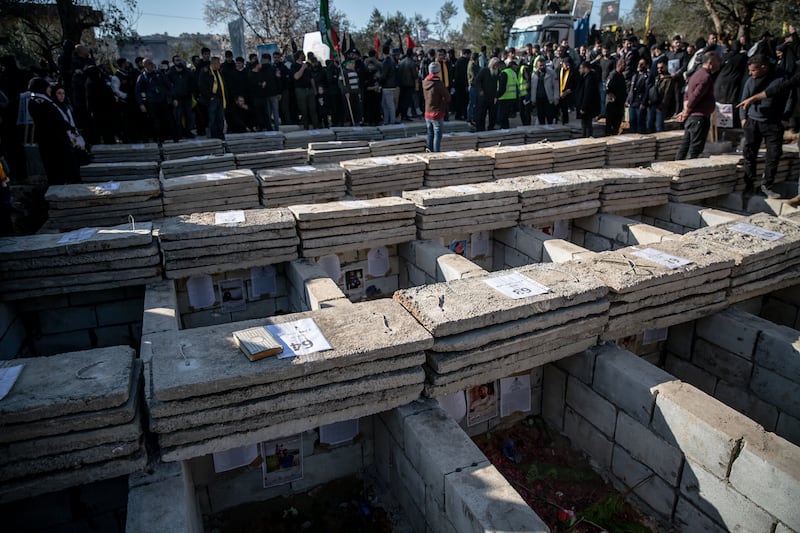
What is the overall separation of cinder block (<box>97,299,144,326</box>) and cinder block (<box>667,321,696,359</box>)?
5.57 meters

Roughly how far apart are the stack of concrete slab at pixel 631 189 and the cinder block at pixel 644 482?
4281 millimetres

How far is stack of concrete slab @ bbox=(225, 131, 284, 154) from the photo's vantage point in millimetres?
11453

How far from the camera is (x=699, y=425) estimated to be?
3404 millimetres

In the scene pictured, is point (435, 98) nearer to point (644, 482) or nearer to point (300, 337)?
point (300, 337)

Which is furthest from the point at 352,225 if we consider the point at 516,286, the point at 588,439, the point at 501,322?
the point at 588,439

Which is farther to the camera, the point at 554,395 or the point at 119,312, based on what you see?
the point at 119,312

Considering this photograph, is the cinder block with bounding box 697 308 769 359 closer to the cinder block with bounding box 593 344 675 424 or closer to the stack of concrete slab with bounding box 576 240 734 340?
the stack of concrete slab with bounding box 576 240 734 340

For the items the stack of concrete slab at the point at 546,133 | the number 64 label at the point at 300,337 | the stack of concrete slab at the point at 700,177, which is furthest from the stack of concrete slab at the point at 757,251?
the stack of concrete slab at the point at 546,133

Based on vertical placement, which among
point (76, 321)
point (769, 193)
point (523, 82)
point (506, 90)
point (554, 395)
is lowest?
point (554, 395)

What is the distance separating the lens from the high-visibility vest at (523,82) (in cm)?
1491

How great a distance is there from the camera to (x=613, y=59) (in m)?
16.0

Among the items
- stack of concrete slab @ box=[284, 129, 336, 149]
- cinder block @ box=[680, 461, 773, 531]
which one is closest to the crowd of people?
stack of concrete slab @ box=[284, 129, 336, 149]

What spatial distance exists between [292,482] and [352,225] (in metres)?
3.03

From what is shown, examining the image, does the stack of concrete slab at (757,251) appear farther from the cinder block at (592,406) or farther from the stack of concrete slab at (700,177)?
the stack of concrete slab at (700,177)
